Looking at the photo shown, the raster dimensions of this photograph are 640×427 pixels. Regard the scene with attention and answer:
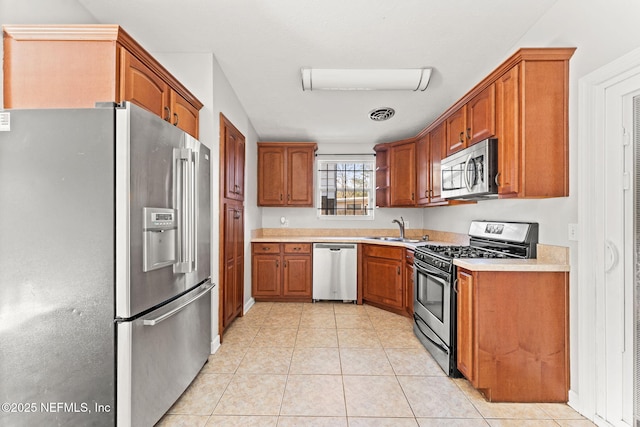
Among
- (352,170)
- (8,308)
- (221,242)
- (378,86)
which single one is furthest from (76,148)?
(352,170)

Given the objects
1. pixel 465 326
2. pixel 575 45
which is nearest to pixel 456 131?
pixel 575 45

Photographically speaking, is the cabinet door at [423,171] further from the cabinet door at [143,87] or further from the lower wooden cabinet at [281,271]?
the cabinet door at [143,87]

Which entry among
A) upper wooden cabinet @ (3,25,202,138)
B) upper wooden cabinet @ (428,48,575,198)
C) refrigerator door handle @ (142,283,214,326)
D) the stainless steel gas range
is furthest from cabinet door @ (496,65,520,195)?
upper wooden cabinet @ (3,25,202,138)

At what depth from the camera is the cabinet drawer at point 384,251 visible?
3.67 m

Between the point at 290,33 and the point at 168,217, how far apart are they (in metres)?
1.57

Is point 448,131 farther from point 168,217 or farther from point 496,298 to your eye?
point 168,217

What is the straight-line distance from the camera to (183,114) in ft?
7.48

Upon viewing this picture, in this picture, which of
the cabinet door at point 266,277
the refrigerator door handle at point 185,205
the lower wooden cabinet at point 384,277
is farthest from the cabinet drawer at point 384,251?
the refrigerator door handle at point 185,205

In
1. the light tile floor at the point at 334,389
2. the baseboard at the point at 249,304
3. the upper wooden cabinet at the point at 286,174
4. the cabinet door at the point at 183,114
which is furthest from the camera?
the upper wooden cabinet at the point at 286,174

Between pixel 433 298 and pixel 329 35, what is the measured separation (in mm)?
2251

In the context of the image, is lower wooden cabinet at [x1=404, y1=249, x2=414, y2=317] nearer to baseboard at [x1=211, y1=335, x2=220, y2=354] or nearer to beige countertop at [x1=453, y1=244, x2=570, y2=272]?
beige countertop at [x1=453, y1=244, x2=570, y2=272]

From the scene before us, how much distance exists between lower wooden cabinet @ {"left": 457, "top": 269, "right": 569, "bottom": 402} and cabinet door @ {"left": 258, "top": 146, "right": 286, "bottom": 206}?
3.14 metres

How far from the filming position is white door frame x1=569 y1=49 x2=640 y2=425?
5.59 feet

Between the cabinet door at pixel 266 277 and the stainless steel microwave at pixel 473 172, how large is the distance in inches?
93.2
